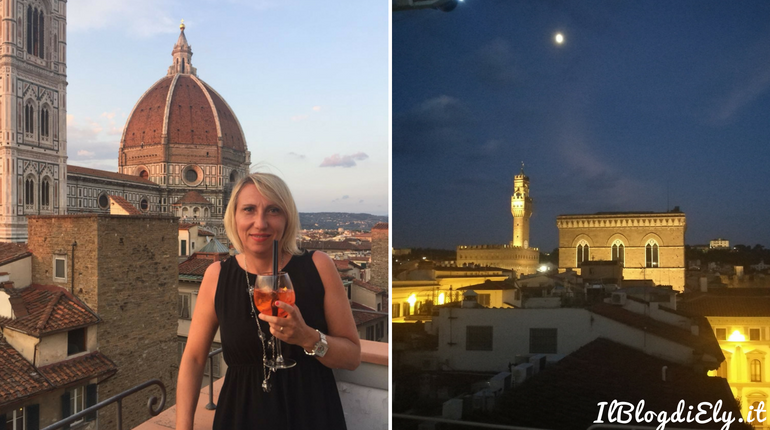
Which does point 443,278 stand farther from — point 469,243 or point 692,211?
point 692,211

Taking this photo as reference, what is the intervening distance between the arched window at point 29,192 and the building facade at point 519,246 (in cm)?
195

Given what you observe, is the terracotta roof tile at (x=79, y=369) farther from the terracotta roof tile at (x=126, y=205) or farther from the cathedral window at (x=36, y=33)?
the cathedral window at (x=36, y=33)

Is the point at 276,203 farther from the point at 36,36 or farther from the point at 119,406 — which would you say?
the point at 36,36

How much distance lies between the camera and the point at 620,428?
6.95 feet

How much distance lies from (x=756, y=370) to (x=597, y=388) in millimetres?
614

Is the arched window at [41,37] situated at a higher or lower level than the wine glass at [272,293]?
higher

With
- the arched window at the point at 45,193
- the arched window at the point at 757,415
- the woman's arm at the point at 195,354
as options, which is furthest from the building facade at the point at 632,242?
the arched window at the point at 45,193

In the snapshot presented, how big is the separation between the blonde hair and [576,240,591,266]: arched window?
4.72 ft

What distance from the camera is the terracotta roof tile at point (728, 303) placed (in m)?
2.02

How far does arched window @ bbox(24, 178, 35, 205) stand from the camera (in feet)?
6.73

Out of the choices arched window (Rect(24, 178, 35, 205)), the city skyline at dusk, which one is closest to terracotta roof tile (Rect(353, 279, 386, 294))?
the city skyline at dusk

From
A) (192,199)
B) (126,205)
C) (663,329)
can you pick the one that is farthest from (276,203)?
(663,329)

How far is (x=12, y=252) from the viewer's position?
1974mm

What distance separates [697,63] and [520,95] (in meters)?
0.73
